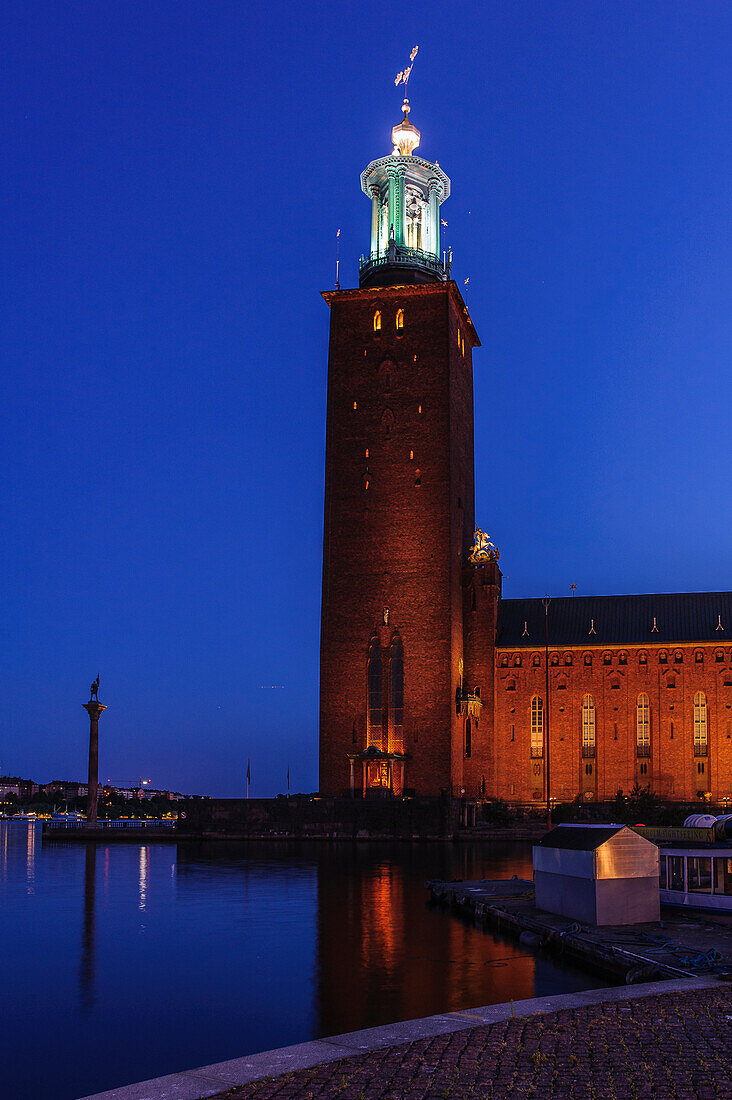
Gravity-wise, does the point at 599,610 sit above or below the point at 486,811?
above

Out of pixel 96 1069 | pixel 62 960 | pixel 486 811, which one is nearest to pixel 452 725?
pixel 486 811

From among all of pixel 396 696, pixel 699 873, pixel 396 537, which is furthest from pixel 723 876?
pixel 396 537

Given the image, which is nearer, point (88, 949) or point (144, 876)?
point (88, 949)

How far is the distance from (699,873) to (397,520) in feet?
167

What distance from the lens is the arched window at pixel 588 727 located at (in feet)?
236

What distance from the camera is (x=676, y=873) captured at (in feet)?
71.8

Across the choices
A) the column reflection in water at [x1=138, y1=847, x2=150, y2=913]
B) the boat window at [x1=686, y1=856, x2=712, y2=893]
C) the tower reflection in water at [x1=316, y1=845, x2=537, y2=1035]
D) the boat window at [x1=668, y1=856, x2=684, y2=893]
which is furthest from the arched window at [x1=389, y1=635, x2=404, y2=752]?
the boat window at [x1=686, y1=856, x2=712, y2=893]

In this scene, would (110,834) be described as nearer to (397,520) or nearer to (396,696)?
(396,696)

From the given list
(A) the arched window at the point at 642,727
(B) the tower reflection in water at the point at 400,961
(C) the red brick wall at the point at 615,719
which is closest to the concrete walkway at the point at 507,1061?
(B) the tower reflection in water at the point at 400,961

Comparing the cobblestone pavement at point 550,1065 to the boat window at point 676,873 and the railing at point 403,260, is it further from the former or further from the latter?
the railing at point 403,260

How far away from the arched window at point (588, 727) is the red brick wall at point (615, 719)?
12.8 inches

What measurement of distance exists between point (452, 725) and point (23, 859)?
86.7 feet

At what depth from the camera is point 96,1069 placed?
12852mm

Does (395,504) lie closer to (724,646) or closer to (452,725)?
(452,725)
